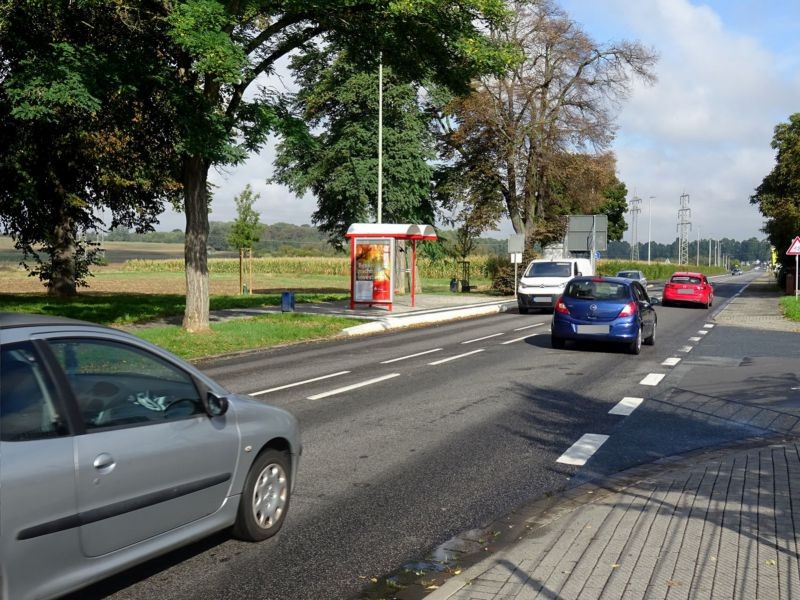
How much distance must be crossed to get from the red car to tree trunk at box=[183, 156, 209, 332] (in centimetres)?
2174

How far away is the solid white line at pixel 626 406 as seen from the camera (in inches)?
361

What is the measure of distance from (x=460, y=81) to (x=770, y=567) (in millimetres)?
16028

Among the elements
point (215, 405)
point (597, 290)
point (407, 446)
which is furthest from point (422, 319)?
point (215, 405)

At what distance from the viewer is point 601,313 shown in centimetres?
1523

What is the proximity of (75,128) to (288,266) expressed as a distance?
55394mm

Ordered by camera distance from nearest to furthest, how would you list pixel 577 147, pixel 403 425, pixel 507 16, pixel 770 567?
pixel 770 567
pixel 403 425
pixel 507 16
pixel 577 147

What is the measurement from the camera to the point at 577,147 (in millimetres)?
42062

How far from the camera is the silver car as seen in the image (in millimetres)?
3195

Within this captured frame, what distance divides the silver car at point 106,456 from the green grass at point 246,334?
35.0 ft

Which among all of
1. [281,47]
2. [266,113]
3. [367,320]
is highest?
[281,47]

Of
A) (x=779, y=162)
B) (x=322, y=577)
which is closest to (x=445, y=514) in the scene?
(x=322, y=577)

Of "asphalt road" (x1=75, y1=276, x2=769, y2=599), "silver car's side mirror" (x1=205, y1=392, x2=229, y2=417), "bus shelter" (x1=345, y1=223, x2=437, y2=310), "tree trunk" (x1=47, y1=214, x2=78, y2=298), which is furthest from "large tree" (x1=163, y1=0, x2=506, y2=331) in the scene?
"tree trunk" (x1=47, y1=214, x2=78, y2=298)

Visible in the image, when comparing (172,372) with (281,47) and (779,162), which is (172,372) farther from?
(779,162)

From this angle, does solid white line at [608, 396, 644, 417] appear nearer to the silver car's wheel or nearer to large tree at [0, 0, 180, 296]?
the silver car's wheel
